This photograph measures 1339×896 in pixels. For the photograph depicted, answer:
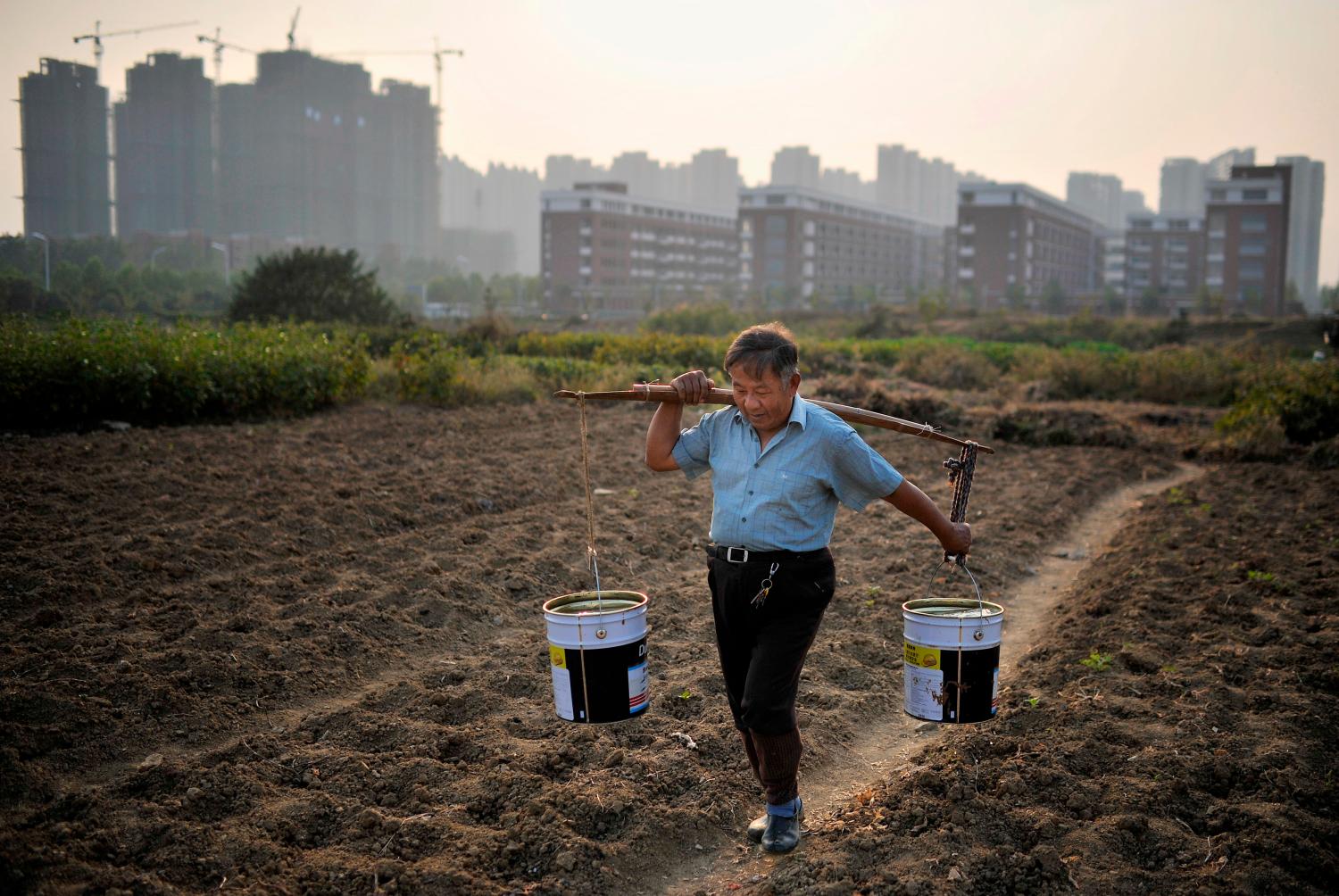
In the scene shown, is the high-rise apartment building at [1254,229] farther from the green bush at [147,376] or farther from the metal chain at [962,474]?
the metal chain at [962,474]

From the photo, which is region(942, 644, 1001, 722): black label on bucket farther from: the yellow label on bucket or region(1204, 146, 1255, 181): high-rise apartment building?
region(1204, 146, 1255, 181): high-rise apartment building

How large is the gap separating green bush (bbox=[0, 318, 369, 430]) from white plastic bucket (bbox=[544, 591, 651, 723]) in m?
9.57

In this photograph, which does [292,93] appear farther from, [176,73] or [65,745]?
[65,745]

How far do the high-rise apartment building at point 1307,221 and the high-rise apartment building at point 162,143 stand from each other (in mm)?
140519

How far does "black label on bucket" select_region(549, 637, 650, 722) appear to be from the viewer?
3.39 m

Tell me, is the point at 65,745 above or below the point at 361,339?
below

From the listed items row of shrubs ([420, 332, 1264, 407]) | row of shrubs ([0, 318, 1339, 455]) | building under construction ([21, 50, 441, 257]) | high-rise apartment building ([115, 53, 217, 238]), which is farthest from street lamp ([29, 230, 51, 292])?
high-rise apartment building ([115, 53, 217, 238])

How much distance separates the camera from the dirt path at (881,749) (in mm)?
3598

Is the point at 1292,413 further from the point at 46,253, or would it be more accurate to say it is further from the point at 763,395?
the point at 46,253

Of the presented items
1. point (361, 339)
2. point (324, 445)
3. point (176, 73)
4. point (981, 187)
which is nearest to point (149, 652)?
point (324, 445)

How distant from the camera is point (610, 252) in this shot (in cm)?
9619

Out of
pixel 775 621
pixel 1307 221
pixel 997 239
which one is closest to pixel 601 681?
pixel 775 621

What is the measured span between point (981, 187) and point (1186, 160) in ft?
399

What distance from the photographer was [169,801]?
12.3 ft
